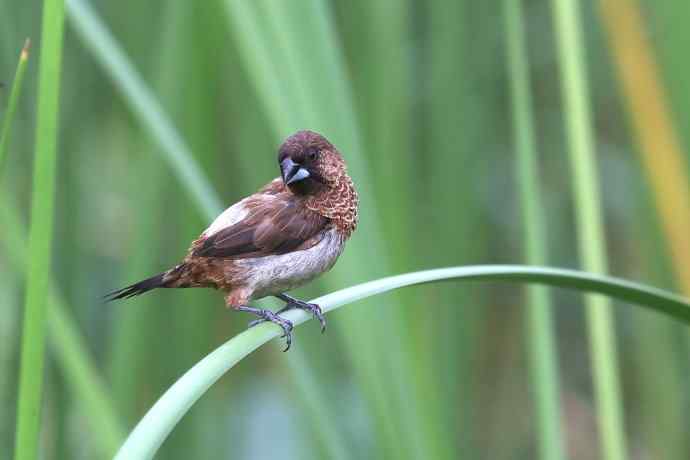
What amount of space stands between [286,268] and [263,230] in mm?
82

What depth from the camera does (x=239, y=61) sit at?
2545 mm

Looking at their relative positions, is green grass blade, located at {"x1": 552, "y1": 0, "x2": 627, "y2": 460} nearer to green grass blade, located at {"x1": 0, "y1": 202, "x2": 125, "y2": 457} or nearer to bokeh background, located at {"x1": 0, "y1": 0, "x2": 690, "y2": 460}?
bokeh background, located at {"x1": 0, "y1": 0, "x2": 690, "y2": 460}

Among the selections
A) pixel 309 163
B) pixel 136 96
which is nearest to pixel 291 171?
pixel 309 163

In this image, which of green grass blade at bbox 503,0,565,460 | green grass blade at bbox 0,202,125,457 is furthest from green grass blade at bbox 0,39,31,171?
green grass blade at bbox 503,0,565,460

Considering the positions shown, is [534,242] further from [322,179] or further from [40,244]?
[40,244]

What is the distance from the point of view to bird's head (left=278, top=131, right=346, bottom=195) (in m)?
1.63

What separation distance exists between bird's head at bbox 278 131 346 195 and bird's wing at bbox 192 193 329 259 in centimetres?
5

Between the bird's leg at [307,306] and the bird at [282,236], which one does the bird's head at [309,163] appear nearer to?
the bird at [282,236]

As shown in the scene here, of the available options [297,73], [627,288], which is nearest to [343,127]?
[297,73]

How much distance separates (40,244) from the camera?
110 centimetres

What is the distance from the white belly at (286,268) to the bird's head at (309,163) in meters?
0.12

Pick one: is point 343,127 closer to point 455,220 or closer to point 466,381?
point 455,220

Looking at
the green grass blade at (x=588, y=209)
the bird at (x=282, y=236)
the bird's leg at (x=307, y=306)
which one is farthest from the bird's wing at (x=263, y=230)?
the green grass blade at (x=588, y=209)

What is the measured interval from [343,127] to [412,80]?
4.52ft
